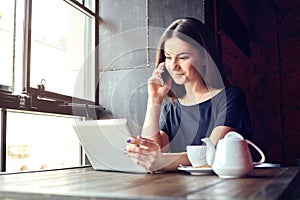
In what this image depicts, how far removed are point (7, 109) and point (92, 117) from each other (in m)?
0.85

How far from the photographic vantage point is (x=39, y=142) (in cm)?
201

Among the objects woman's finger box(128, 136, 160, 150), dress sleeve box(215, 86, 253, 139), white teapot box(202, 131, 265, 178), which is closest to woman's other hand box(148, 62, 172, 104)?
dress sleeve box(215, 86, 253, 139)

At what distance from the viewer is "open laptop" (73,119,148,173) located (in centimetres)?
127

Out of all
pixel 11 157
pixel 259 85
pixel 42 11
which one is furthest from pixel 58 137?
pixel 259 85

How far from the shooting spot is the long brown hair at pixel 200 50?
181 centimetres

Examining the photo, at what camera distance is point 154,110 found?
171cm

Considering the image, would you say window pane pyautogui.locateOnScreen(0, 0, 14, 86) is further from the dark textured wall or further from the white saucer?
the dark textured wall

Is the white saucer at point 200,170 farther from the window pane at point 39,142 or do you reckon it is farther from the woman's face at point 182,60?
the window pane at point 39,142

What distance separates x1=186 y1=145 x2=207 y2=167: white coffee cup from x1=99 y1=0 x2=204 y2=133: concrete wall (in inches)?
39.9

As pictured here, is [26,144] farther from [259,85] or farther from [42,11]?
[259,85]

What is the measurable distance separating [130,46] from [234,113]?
3.57ft

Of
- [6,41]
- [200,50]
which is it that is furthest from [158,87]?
[6,41]

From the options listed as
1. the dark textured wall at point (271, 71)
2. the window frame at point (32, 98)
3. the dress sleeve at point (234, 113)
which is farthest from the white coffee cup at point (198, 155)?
the dark textured wall at point (271, 71)

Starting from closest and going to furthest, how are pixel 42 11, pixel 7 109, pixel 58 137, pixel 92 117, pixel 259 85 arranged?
1. pixel 7 109
2. pixel 42 11
3. pixel 58 137
4. pixel 92 117
5. pixel 259 85
